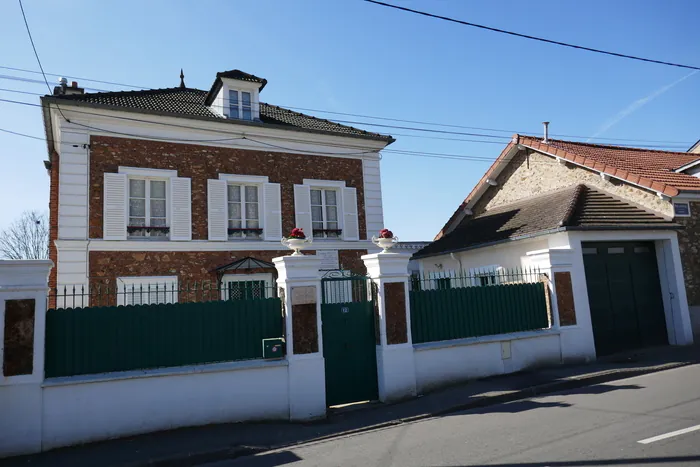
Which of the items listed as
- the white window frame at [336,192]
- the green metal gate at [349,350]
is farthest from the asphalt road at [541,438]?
the white window frame at [336,192]

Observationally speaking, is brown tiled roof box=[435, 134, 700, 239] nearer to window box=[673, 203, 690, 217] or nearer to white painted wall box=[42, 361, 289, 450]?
window box=[673, 203, 690, 217]

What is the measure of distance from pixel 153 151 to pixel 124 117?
1124 millimetres

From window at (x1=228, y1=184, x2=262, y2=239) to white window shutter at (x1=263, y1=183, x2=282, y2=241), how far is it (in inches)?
9.4

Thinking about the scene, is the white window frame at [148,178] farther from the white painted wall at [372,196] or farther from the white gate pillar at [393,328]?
the white gate pillar at [393,328]

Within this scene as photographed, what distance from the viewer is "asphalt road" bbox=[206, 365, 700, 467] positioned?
514 cm

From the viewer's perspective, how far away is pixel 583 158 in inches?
555

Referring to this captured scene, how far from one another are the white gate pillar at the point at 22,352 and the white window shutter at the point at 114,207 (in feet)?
20.5

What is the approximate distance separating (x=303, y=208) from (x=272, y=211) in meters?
0.99

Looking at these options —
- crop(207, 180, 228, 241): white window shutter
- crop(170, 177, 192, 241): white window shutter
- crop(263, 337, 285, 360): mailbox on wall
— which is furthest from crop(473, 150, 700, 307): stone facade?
crop(263, 337, 285, 360): mailbox on wall

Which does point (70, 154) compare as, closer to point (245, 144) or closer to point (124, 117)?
point (124, 117)

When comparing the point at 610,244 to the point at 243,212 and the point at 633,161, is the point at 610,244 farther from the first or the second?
the point at 243,212

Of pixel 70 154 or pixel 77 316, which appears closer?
pixel 77 316

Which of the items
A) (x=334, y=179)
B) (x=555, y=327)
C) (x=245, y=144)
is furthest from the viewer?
(x=334, y=179)

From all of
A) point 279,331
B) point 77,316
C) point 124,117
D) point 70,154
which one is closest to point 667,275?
point 279,331
